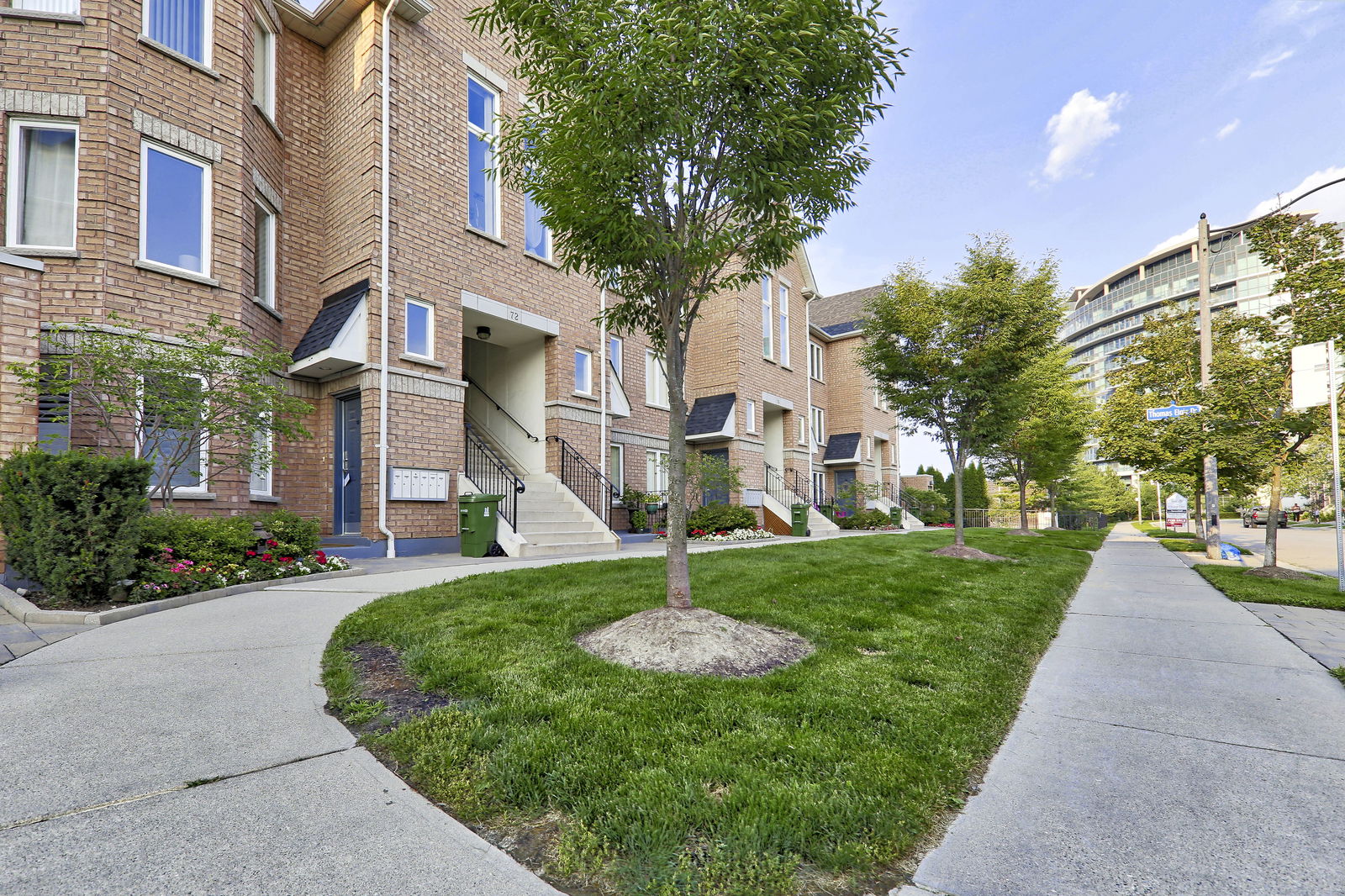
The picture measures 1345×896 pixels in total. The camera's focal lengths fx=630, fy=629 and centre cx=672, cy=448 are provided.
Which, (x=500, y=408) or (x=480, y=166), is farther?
(x=500, y=408)

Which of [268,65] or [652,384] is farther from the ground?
[268,65]

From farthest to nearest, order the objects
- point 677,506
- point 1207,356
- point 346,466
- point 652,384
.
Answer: point 652,384 < point 1207,356 < point 346,466 < point 677,506

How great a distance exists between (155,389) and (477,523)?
4.90 m

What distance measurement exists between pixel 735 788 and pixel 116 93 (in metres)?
12.0

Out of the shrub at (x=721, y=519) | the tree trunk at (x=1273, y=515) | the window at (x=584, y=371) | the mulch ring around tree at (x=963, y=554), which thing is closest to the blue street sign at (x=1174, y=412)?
the tree trunk at (x=1273, y=515)

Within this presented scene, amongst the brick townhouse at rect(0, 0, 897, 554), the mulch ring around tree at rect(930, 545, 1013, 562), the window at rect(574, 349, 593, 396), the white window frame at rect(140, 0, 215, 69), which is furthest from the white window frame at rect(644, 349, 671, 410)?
the white window frame at rect(140, 0, 215, 69)

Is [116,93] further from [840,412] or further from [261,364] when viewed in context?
[840,412]

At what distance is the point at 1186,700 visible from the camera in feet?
12.8

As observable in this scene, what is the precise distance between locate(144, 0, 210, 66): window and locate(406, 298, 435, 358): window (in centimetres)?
466

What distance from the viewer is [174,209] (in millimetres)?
9523

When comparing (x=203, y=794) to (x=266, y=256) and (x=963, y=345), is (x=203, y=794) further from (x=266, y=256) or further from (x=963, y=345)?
(x=963, y=345)

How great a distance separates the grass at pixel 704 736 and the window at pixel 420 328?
6.56 m

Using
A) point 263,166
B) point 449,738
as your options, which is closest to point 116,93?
point 263,166

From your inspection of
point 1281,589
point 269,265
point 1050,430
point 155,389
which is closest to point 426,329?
point 269,265
